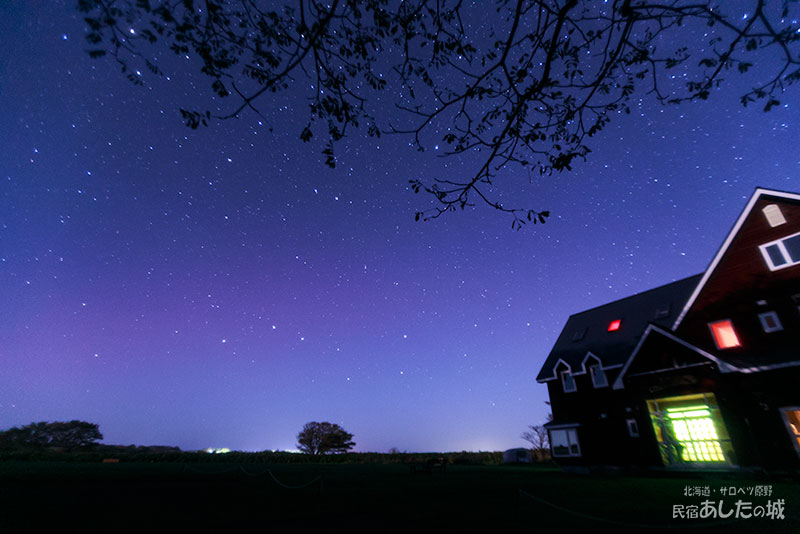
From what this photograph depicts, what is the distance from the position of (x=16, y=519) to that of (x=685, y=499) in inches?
677

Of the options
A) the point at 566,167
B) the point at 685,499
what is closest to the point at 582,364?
the point at 685,499

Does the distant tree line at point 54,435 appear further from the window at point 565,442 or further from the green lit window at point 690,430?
the green lit window at point 690,430

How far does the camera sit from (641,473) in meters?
18.8

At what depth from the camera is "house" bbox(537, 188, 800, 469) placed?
14.3 meters

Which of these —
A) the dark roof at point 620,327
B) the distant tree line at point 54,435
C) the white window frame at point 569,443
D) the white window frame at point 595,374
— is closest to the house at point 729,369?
the dark roof at point 620,327

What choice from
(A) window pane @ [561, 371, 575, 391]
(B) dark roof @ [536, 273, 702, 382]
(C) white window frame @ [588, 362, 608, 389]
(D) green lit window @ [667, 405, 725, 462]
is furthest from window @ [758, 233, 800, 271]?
(A) window pane @ [561, 371, 575, 391]

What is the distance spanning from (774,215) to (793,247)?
184 centimetres

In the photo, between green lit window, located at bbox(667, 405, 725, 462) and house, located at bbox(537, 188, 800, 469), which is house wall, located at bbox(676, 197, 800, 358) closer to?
house, located at bbox(537, 188, 800, 469)

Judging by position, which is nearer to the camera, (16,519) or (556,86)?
(556,86)

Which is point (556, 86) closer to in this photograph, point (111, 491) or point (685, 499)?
point (685, 499)

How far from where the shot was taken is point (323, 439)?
2756 inches

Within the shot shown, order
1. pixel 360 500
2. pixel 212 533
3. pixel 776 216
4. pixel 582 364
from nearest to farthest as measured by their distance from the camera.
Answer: pixel 212 533, pixel 360 500, pixel 776 216, pixel 582 364

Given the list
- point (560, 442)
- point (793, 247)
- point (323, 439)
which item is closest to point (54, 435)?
point (323, 439)

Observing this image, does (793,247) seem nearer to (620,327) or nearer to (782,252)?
(782,252)
